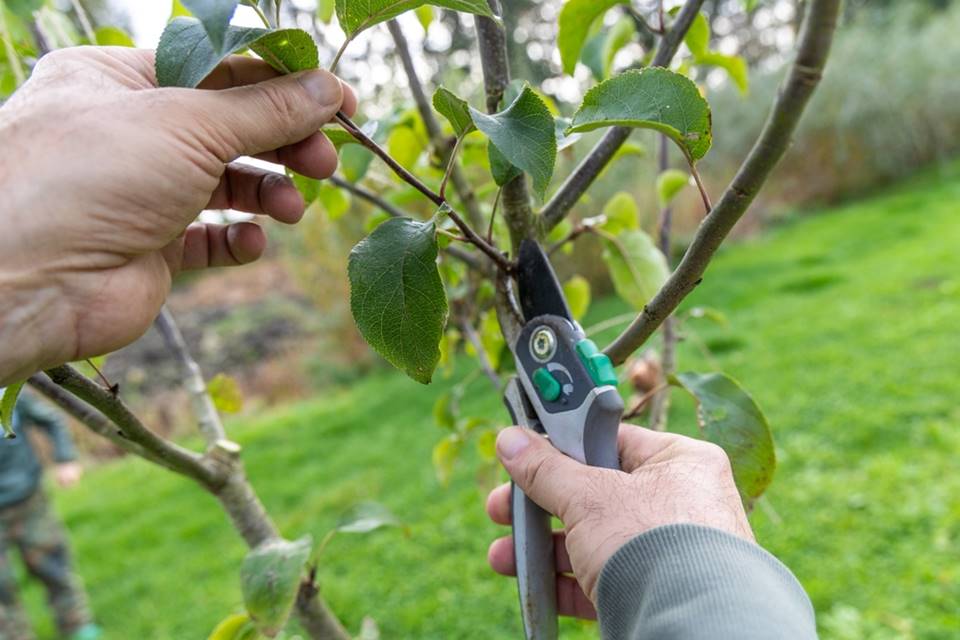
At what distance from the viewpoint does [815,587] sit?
2197 mm

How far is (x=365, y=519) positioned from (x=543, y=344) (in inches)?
21.5

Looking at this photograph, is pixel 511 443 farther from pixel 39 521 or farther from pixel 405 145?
pixel 39 521

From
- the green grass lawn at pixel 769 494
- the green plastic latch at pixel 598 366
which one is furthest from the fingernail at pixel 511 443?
the green grass lawn at pixel 769 494

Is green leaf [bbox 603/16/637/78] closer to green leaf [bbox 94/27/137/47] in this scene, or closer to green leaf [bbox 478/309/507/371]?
green leaf [bbox 478/309/507/371]

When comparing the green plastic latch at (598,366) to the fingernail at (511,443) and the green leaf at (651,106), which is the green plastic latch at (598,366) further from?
the green leaf at (651,106)

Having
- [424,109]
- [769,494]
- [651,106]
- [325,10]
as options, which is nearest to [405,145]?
[424,109]

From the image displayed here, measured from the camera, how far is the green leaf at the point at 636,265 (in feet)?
3.38

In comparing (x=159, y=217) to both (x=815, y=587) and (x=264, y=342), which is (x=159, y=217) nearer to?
(x=815, y=587)

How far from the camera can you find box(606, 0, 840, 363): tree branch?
43cm

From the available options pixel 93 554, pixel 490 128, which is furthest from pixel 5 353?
pixel 93 554

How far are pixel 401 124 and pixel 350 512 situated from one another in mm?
661

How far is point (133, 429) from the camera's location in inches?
31.4

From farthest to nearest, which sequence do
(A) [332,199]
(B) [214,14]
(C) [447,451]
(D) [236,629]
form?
(C) [447,451]
(A) [332,199]
(D) [236,629]
(B) [214,14]

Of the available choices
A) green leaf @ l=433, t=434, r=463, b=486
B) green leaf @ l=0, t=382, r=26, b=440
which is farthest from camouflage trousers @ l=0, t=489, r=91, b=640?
green leaf @ l=0, t=382, r=26, b=440
